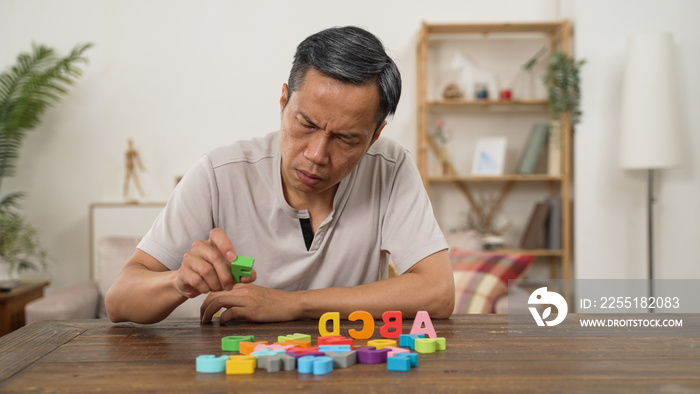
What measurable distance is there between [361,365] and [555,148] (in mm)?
3086

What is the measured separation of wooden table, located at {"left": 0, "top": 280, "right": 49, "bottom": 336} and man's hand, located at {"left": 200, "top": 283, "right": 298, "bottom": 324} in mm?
2373

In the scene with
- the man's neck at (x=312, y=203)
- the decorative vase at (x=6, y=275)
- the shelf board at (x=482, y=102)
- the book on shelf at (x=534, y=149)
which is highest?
the shelf board at (x=482, y=102)

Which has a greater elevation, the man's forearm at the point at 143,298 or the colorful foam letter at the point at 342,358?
the man's forearm at the point at 143,298

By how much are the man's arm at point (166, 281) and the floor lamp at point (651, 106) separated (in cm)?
285

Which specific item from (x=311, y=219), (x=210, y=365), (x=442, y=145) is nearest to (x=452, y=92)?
(x=442, y=145)

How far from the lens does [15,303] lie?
10.8 ft

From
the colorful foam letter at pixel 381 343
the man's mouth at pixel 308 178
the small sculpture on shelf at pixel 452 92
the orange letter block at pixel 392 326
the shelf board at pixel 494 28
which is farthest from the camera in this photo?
the small sculpture on shelf at pixel 452 92

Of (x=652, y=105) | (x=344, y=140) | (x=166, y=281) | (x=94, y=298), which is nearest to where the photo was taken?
(x=166, y=281)

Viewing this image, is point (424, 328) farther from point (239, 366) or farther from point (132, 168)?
point (132, 168)

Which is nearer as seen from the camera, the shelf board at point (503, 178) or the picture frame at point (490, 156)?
the shelf board at point (503, 178)

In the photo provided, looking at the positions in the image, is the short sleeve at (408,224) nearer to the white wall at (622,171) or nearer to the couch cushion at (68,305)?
the couch cushion at (68,305)

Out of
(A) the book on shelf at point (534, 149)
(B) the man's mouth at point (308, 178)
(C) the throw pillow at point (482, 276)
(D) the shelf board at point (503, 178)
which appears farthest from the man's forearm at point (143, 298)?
(A) the book on shelf at point (534, 149)

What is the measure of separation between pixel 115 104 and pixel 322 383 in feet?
11.7

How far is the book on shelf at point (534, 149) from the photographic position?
3797mm
